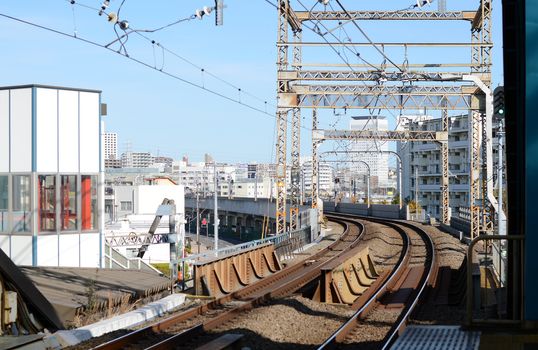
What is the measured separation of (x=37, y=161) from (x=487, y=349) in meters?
17.1

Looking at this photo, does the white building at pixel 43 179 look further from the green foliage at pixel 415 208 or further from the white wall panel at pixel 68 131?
the green foliage at pixel 415 208

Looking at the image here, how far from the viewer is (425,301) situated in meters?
16.2

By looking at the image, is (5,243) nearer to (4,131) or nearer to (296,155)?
(4,131)

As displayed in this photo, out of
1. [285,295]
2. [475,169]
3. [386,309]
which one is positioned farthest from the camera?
[475,169]

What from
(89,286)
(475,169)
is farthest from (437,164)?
(89,286)

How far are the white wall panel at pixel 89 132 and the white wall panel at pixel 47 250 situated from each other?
2.33 meters

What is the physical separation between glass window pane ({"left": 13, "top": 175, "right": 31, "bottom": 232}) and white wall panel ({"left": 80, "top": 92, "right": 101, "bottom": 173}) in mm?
1762

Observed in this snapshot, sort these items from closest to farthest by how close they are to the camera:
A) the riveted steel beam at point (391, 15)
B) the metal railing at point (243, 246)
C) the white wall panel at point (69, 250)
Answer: the metal railing at point (243, 246) → the white wall panel at point (69, 250) → the riveted steel beam at point (391, 15)

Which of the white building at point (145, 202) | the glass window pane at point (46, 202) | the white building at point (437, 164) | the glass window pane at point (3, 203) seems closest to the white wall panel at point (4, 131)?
the glass window pane at point (3, 203)

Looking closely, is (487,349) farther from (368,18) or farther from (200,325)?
(368,18)

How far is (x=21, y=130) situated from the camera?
70.8 feet

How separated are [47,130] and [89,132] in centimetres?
139

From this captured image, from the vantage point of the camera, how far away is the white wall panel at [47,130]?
70.4 feet

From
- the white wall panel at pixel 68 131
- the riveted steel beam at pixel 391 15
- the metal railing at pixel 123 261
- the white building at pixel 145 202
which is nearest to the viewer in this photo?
the white wall panel at pixel 68 131
